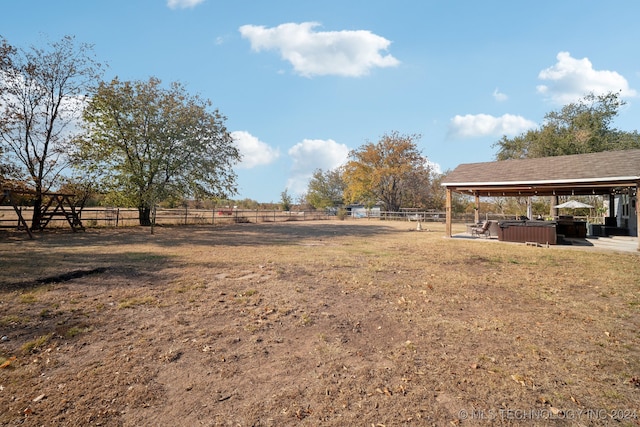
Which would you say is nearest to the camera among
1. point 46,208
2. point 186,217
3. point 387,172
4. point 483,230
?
point 46,208

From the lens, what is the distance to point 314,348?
11.6 ft

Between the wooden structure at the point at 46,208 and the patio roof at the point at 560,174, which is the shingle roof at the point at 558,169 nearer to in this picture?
the patio roof at the point at 560,174

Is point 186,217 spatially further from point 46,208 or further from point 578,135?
point 578,135

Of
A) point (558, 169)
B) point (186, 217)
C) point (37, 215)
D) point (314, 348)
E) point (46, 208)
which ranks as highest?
point (558, 169)

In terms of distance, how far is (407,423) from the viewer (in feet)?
7.49

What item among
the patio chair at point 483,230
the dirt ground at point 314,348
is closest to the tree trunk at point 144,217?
the dirt ground at point 314,348

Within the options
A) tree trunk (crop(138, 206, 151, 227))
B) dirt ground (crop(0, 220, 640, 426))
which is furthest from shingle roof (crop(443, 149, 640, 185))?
tree trunk (crop(138, 206, 151, 227))

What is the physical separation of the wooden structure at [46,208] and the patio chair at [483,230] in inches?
818

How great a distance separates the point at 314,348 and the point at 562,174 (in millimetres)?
14793

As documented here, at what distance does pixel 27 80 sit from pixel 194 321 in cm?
1858

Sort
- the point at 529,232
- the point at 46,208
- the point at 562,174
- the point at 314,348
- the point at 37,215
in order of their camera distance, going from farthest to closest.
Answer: the point at 37,215 → the point at 46,208 → the point at 529,232 → the point at 562,174 → the point at 314,348

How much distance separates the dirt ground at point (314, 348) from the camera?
244 centimetres

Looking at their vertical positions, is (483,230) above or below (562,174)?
below

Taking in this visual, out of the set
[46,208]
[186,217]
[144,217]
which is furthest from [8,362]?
[186,217]
